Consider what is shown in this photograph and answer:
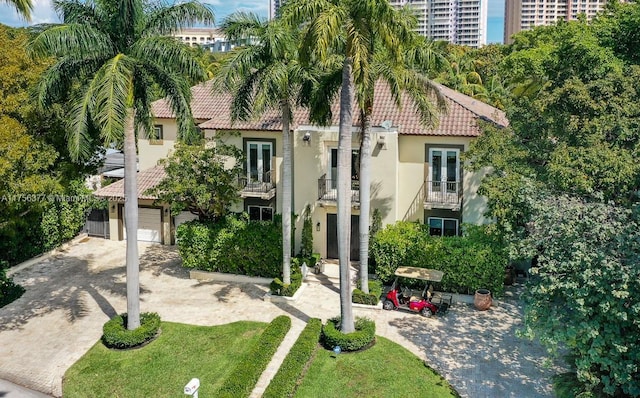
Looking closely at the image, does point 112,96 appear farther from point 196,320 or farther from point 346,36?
point 196,320

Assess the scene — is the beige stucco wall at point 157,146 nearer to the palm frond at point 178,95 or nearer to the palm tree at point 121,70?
the palm tree at point 121,70

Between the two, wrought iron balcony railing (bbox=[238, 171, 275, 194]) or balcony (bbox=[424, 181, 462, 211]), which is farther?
wrought iron balcony railing (bbox=[238, 171, 275, 194])

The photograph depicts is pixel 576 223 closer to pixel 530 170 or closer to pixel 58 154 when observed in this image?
pixel 530 170

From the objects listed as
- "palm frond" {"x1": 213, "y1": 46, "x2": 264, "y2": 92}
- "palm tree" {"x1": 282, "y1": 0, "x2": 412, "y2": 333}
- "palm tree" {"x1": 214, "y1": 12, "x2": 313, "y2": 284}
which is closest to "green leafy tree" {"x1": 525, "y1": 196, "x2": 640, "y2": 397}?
"palm tree" {"x1": 282, "y1": 0, "x2": 412, "y2": 333}

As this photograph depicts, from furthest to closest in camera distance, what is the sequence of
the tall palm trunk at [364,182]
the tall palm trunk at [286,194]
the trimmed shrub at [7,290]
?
the trimmed shrub at [7,290] → the tall palm trunk at [286,194] → the tall palm trunk at [364,182]

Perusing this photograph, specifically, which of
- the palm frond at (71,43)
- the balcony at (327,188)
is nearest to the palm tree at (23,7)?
the palm frond at (71,43)

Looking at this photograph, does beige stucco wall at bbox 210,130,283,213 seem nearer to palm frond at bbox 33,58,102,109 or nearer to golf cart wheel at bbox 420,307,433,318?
→ palm frond at bbox 33,58,102,109
